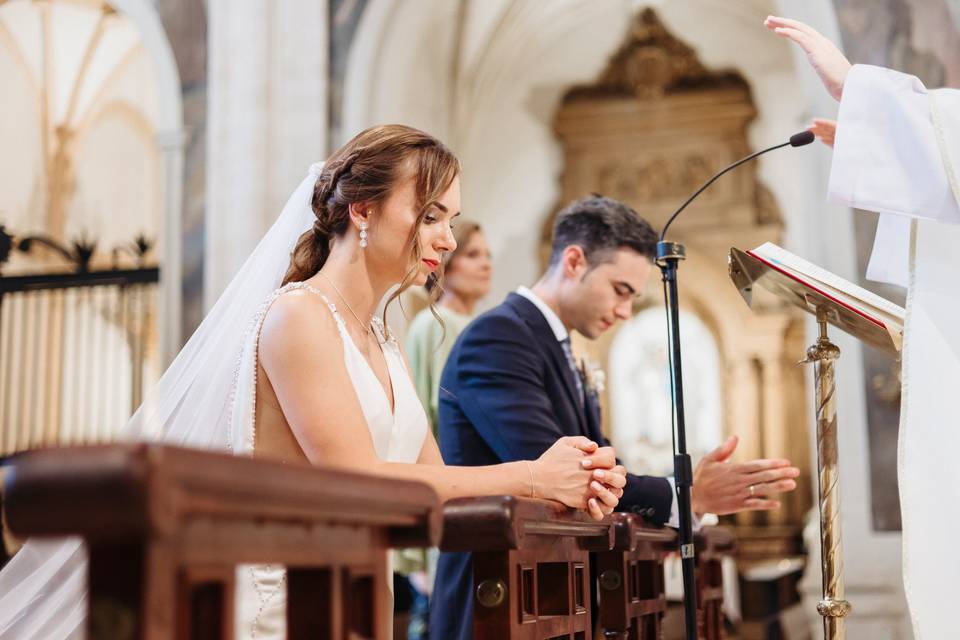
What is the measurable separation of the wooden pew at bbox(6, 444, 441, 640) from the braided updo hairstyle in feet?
4.15

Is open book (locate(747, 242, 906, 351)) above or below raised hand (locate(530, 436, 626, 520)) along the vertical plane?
above

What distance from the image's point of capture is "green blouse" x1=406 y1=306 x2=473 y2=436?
16.3 ft

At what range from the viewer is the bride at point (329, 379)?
2.30 m

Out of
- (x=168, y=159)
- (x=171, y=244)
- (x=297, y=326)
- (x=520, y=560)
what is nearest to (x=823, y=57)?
(x=297, y=326)

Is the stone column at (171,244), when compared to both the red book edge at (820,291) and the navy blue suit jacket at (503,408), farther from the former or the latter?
the red book edge at (820,291)

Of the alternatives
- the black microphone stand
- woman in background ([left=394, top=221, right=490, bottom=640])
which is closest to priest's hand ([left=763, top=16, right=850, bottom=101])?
the black microphone stand

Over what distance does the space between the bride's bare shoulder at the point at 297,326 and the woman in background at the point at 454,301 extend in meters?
2.63

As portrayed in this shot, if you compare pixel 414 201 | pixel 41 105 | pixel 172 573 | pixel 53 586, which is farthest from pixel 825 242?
pixel 41 105

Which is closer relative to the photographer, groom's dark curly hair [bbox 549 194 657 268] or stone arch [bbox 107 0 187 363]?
groom's dark curly hair [bbox 549 194 657 268]

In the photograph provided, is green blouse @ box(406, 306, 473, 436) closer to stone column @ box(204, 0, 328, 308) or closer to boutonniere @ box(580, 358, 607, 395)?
→ boutonniere @ box(580, 358, 607, 395)

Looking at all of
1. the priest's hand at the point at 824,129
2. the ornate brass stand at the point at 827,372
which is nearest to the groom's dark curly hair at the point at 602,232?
the ornate brass stand at the point at 827,372

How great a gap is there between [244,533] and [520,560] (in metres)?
0.89

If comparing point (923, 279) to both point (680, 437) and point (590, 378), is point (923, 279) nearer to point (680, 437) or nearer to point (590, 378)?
point (680, 437)

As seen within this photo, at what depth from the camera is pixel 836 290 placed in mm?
2811
